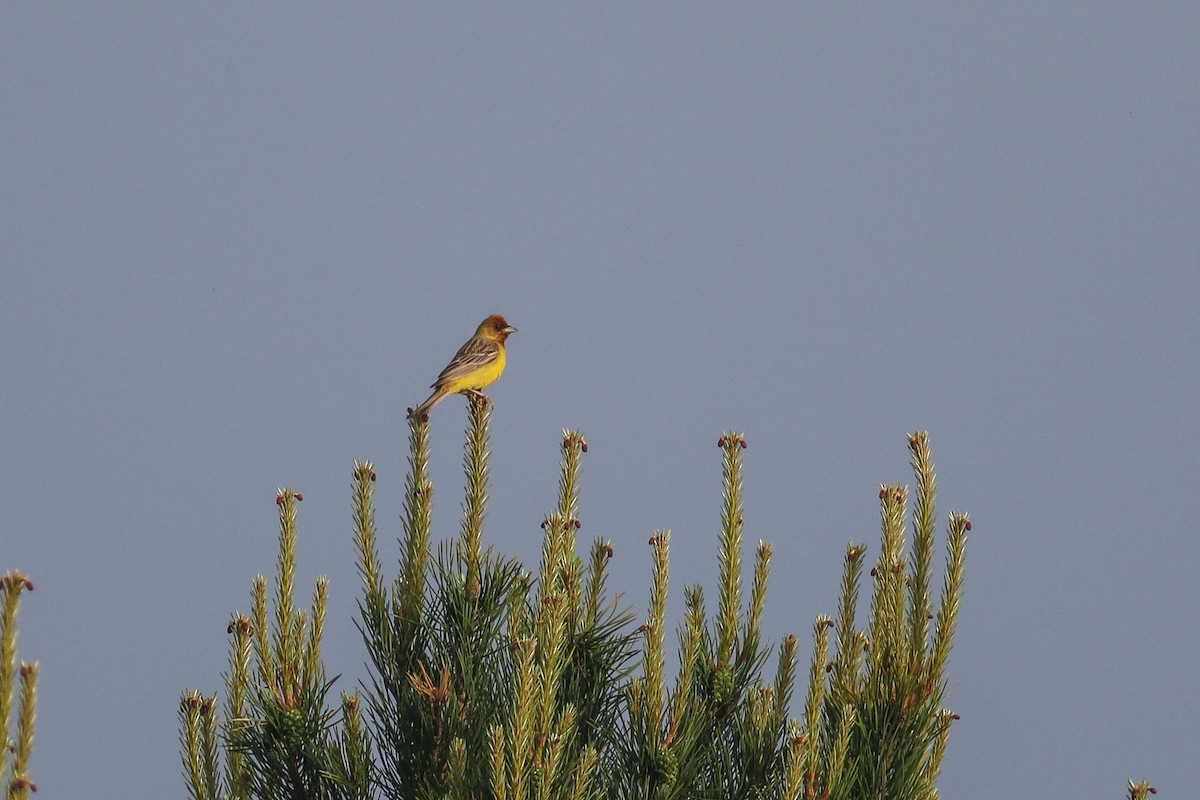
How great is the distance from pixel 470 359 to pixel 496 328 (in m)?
1.65

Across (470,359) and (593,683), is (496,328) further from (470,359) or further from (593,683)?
(593,683)

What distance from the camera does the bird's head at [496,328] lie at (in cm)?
1309

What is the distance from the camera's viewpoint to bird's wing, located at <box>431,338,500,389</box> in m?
11.1

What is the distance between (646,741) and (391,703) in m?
0.92

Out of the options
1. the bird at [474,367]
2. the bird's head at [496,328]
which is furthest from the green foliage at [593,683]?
the bird's head at [496,328]

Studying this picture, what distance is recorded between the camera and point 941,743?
497cm

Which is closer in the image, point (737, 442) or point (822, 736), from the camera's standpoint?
point (822, 736)

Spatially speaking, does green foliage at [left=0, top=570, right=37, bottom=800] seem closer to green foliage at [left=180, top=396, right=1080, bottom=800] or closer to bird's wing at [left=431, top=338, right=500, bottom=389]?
green foliage at [left=180, top=396, right=1080, bottom=800]

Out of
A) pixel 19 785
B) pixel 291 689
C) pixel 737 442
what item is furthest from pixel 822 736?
pixel 19 785

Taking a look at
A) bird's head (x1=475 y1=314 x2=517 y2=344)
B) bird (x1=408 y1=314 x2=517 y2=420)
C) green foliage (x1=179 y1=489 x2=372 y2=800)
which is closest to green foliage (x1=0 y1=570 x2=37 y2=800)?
green foliage (x1=179 y1=489 x2=372 y2=800)

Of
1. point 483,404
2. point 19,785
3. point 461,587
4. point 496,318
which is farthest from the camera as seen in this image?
point 496,318

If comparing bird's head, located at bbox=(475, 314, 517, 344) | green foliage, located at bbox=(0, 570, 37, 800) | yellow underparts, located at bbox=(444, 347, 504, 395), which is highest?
bird's head, located at bbox=(475, 314, 517, 344)

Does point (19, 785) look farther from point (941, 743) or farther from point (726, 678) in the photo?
point (941, 743)

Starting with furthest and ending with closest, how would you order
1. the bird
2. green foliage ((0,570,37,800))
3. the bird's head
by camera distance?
the bird's head, the bird, green foliage ((0,570,37,800))
